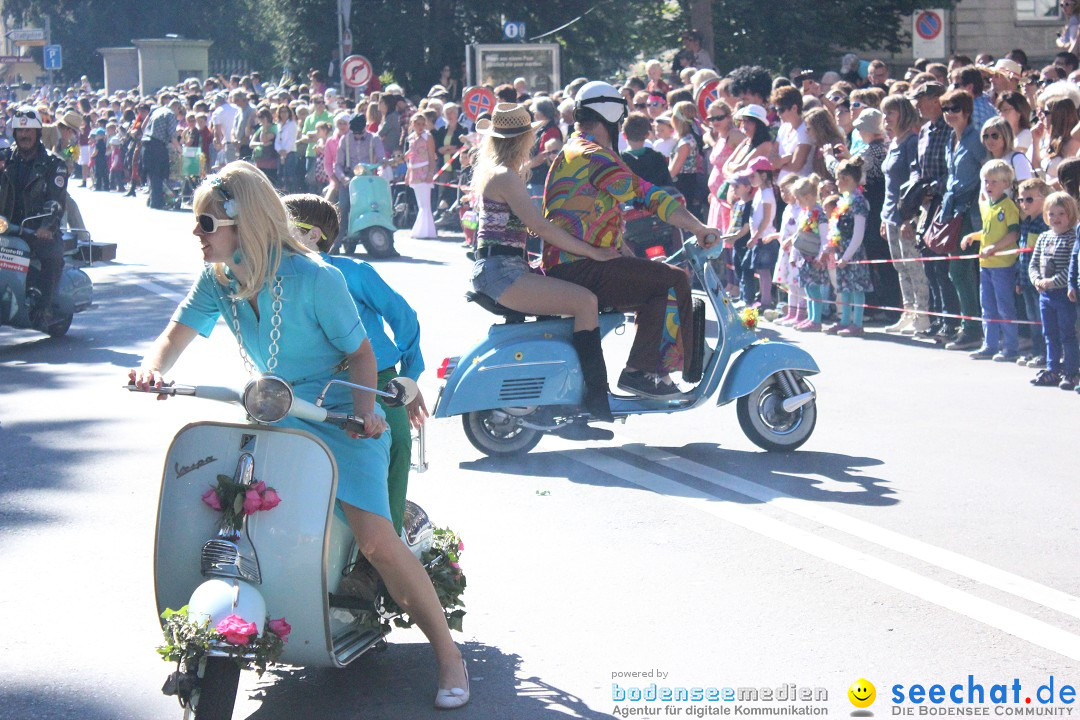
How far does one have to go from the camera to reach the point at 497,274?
25.9ft

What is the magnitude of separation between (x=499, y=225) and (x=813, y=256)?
18.1ft

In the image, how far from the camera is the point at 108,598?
18.7ft

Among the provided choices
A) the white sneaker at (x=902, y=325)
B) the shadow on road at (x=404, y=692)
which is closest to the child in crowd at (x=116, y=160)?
the white sneaker at (x=902, y=325)

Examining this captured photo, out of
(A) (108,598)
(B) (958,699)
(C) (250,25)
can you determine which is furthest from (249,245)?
(C) (250,25)

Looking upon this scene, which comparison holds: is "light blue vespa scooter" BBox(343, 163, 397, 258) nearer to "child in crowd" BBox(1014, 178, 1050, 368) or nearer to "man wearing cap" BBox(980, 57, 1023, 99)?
"man wearing cap" BBox(980, 57, 1023, 99)

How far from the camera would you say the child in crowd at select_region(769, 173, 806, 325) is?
13.0m

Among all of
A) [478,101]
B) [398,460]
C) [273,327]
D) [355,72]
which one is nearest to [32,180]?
[398,460]

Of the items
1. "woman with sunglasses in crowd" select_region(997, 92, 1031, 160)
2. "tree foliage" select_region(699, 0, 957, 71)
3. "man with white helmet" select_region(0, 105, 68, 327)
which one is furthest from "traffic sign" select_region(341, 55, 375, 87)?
"woman with sunglasses in crowd" select_region(997, 92, 1031, 160)

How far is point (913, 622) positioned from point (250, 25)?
80.8m

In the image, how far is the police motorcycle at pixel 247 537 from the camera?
4.05 metres

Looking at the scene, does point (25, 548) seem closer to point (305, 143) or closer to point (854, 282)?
point (854, 282)

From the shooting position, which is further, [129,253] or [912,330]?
[129,253]

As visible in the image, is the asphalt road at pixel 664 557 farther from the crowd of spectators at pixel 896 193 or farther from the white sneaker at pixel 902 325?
the white sneaker at pixel 902 325

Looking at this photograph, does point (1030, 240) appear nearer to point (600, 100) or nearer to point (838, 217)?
point (838, 217)
